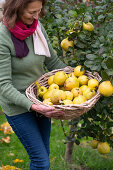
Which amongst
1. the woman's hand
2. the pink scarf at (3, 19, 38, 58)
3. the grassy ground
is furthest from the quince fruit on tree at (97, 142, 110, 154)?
the pink scarf at (3, 19, 38, 58)

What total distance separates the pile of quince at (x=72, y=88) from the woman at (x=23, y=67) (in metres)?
0.13

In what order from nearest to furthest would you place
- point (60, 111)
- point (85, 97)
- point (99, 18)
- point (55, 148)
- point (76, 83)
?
point (60, 111)
point (85, 97)
point (76, 83)
point (99, 18)
point (55, 148)

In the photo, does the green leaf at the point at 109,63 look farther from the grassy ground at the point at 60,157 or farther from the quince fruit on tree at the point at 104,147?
the grassy ground at the point at 60,157

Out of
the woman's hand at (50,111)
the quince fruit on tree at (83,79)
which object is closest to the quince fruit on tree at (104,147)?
the quince fruit on tree at (83,79)

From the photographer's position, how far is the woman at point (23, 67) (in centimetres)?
187

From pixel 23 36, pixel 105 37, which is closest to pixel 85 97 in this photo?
pixel 105 37

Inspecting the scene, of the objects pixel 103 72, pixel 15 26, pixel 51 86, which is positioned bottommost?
pixel 51 86

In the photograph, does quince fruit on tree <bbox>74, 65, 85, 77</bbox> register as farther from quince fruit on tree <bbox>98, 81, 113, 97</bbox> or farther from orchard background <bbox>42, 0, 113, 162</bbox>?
quince fruit on tree <bbox>98, 81, 113, 97</bbox>

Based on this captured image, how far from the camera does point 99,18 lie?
2125mm

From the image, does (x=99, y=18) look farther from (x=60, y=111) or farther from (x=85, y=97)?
(x=60, y=111)

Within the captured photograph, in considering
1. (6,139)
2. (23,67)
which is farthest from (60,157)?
(23,67)

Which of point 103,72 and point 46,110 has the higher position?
point 103,72

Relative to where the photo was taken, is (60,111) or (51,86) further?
(51,86)

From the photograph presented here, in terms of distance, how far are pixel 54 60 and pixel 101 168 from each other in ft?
4.51
